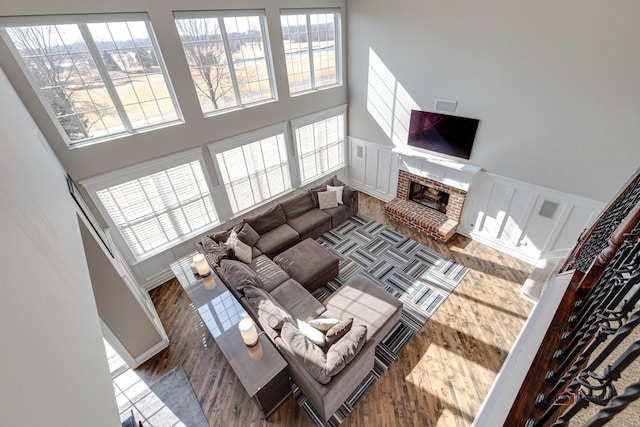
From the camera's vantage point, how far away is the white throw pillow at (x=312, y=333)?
3.34 metres

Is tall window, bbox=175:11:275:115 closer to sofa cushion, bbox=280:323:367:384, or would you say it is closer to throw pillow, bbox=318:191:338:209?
throw pillow, bbox=318:191:338:209

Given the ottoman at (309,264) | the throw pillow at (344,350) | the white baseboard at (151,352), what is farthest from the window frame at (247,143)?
the throw pillow at (344,350)

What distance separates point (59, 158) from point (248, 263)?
3.12 meters

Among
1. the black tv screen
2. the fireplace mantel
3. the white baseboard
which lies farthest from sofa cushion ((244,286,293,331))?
the black tv screen

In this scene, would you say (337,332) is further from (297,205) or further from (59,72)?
(59,72)

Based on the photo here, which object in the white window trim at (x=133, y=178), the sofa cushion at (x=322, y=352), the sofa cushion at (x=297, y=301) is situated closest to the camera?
the sofa cushion at (x=322, y=352)

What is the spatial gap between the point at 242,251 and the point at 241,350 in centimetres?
198

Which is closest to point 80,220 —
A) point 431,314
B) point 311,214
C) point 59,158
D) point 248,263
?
point 59,158

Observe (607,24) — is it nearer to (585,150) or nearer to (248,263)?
(585,150)

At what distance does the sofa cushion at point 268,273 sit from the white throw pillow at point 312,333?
44.5 inches

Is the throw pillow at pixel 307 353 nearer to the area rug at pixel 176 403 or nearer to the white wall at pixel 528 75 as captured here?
the area rug at pixel 176 403

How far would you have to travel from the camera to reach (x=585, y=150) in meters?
4.29

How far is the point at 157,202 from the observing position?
5086mm

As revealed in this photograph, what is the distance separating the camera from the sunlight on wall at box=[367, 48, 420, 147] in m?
6.10
